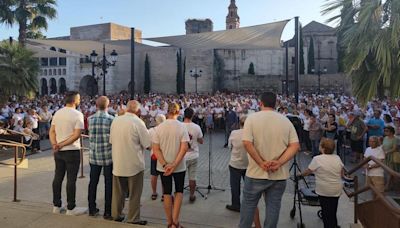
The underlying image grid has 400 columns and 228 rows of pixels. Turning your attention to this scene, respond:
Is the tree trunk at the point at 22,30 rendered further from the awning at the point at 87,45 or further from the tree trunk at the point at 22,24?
the awning at the point at 87,45

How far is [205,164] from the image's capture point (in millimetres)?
9828

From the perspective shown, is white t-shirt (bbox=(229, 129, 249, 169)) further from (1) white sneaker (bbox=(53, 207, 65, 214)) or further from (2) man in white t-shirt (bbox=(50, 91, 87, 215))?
(1) white sneaker (bbox=(53, 207, 65, 214))

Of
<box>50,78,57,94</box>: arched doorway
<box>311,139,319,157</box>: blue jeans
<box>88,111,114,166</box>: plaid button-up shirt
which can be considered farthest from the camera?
<box>50,78,57,94</box>: arched doorway

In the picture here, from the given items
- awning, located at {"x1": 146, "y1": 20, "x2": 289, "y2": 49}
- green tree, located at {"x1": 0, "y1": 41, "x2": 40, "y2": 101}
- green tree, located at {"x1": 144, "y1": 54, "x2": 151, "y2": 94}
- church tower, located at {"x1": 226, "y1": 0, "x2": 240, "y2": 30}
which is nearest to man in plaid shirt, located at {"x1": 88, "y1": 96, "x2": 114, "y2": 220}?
awning, located at {"x1": 146, "y1": 20, "x2": 289, "y2": 49}

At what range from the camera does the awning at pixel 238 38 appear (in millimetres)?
13336

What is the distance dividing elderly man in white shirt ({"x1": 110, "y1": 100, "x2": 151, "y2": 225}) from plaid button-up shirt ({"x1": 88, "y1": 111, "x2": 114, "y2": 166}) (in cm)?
26

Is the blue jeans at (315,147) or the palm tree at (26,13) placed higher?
the palm tree at (26,13)

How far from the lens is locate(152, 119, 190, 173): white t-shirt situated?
468cm

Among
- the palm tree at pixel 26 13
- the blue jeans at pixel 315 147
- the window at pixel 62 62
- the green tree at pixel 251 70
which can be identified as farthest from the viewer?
the green tree at pixel 251 70

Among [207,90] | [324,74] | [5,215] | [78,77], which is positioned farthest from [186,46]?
[324,74]

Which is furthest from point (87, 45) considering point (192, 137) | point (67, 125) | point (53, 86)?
point (53, 86)

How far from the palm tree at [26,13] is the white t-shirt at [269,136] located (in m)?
18.8

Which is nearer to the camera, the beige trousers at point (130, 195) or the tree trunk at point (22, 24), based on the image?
the beige trousers at point (130, 195)

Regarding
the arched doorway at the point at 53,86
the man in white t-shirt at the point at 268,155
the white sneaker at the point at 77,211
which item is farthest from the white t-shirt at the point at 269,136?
the arched doorway at the point at 53,86
